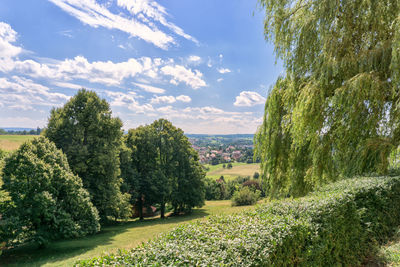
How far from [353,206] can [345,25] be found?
5.67m

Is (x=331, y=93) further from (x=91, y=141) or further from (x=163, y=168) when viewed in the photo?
(x=163, y=168)

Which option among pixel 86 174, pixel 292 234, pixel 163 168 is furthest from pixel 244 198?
pixel 292 234

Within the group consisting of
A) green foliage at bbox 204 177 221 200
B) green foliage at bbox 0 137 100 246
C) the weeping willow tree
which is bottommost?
green foliage at bbox 204 177 221 200

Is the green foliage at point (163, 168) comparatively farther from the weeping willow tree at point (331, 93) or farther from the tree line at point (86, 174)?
the weeping willow tree at point (331, 93)

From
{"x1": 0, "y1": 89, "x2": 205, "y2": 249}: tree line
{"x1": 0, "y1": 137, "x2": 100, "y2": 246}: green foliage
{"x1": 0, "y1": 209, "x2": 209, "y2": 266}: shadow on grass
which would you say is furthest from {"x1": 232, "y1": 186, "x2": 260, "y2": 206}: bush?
{"x1": 0, "y1": 137, "x2": 100, "y2": 246}: green foliage

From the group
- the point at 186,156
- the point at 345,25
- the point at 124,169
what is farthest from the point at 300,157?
the point at 186,156

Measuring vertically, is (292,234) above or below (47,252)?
above

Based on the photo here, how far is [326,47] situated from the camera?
24.3 feet

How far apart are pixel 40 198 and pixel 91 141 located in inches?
259

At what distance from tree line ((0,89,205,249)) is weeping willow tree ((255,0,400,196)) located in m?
12.2

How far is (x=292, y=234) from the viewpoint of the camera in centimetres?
353

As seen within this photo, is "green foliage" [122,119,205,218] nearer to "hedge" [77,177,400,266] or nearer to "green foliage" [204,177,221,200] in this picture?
"green foliage" [204,177,221,200]

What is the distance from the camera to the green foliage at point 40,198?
12.1m

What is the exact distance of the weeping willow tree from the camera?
6812 millimetres
